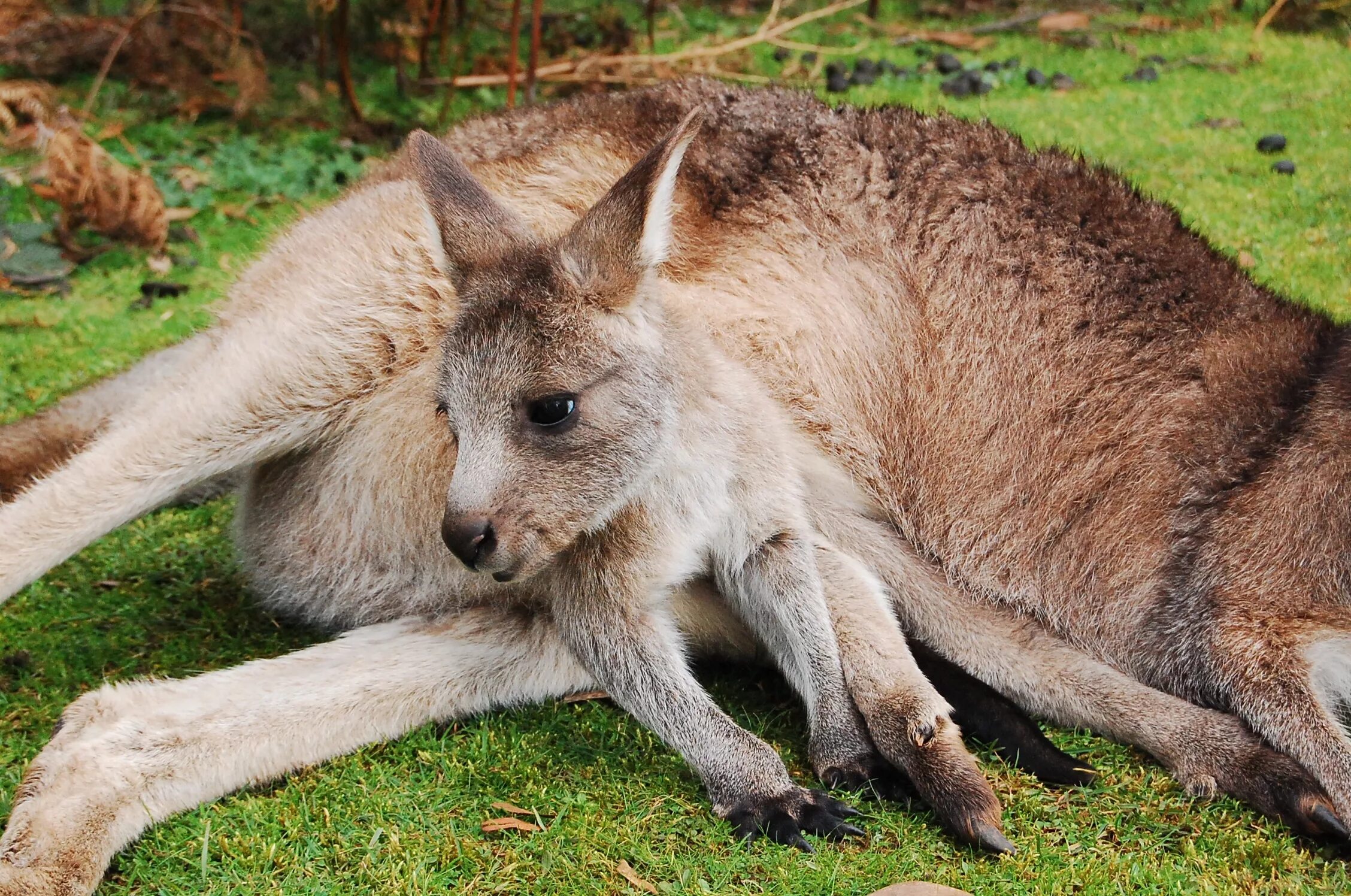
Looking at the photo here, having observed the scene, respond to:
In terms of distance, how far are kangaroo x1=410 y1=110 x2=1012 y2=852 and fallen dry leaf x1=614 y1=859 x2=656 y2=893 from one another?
0.93 feet

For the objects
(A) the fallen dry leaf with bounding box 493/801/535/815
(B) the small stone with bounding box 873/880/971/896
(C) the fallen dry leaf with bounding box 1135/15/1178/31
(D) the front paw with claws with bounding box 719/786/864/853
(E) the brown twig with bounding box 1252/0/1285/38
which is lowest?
(A) the fallen dry leaf with bounding box 493/801/535/815

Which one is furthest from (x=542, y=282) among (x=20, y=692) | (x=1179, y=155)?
(x=1179, y=155)

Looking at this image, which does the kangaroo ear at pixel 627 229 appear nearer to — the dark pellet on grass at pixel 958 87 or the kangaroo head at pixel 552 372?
the kangaroo head at pixel 552 372

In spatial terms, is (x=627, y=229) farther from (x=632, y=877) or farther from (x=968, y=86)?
(x=968, y=86)

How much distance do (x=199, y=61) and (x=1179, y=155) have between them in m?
6.53

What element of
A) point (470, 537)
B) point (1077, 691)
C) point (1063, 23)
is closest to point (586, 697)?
point (470, 537)

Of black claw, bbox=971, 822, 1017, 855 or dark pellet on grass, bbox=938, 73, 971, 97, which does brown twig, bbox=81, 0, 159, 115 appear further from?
black claw, bbox=971, 822, 1017, 855

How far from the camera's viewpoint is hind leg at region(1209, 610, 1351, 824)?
3.40 metres

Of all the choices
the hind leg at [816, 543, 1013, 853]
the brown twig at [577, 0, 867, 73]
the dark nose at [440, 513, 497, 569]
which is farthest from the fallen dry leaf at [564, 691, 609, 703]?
the brown twig at [577, 0, 867, 73]

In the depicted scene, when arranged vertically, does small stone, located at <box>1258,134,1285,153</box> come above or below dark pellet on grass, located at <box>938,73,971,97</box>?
above

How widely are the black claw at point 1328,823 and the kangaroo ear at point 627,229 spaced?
2.15 meters

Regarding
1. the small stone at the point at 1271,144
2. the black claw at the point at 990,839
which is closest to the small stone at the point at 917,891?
the black claw at the point at 990,839

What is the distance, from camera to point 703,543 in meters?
3.57

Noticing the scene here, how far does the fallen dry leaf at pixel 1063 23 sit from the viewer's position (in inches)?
407
